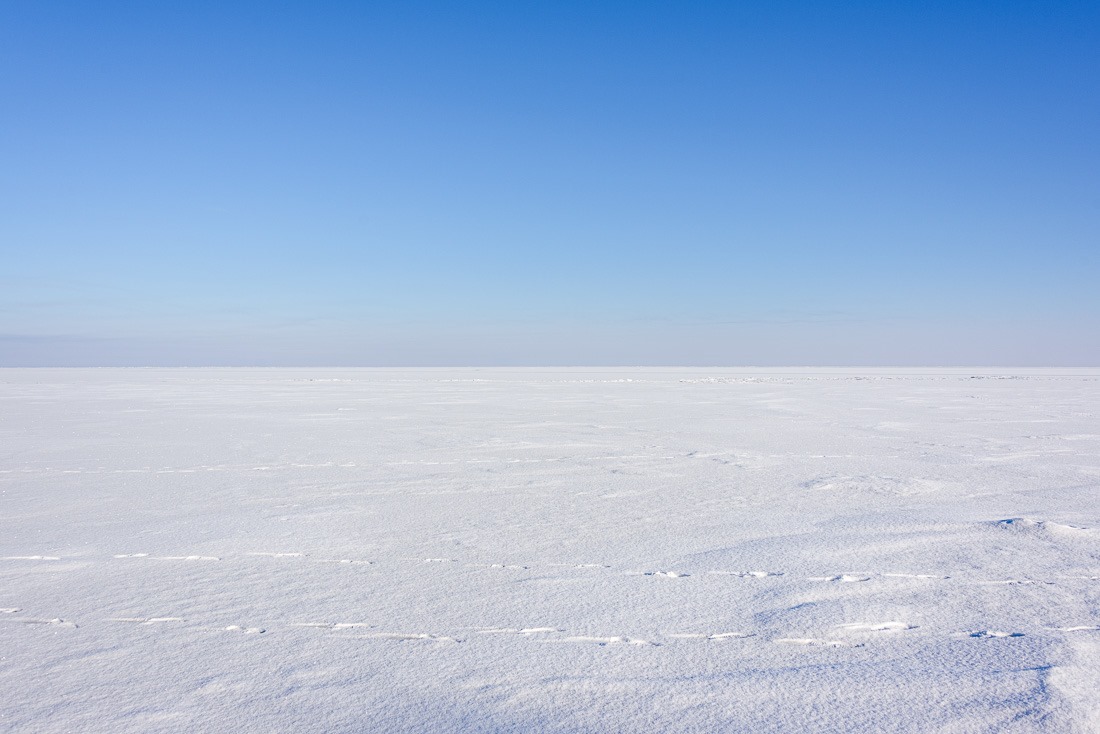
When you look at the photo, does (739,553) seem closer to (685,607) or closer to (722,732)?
(685,607)

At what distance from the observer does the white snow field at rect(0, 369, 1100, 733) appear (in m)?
2.30

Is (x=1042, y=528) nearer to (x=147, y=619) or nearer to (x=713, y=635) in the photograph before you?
(x=713, y=635)

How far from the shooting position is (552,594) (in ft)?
10.8

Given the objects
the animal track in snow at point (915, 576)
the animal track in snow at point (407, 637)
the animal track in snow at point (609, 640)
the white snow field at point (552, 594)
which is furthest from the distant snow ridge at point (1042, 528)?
the animal track in snow at point (407, 637)

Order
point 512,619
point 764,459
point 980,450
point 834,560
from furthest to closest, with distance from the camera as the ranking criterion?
point 980,450
point 764,459
point 834,560
point 512,619

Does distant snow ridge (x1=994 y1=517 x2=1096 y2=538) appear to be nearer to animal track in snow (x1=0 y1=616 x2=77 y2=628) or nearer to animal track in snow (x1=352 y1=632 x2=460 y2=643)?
animal track in snow (x1=352 y1=632 x2=460 y2=643)

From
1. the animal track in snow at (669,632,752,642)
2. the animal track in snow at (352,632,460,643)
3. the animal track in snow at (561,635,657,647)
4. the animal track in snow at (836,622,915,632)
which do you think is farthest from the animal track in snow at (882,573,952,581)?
the animal track in snow at (352,632,460,643)

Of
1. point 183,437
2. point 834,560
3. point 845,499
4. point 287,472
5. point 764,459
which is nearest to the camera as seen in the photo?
point 834,560

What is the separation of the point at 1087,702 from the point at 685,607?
1.40 m

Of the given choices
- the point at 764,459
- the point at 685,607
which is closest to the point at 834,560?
the point at 685,607

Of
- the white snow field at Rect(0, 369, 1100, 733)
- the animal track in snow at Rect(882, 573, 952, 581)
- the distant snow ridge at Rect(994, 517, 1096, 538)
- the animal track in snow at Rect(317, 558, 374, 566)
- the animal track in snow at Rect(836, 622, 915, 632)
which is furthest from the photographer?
the distant snow ridge at Rect(994, 517, 1096, 538)

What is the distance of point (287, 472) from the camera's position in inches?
268

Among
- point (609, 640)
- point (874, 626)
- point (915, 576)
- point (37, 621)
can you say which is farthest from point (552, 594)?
point (37, 621)

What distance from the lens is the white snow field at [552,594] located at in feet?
7.54
